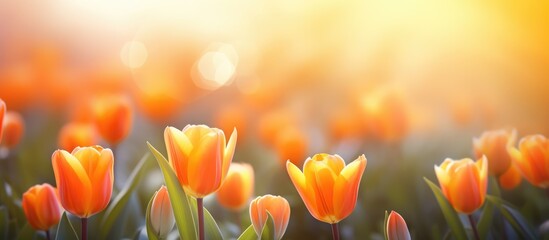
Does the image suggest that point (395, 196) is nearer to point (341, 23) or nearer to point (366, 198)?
point (366, 198)

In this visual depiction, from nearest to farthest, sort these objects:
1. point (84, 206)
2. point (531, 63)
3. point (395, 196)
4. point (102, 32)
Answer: point (84, 206) < point (395, 196) < point (531, 63) < point (102, 32)

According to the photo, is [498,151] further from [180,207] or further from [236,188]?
[180,207]

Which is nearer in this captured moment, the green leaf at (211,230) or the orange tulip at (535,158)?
the green leaf at (211,230)

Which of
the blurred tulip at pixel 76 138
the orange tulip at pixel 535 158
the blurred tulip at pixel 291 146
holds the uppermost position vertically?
the blurred tulip at pixel 76 138

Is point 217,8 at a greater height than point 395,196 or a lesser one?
greater

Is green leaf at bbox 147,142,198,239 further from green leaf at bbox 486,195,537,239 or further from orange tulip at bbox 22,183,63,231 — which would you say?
green leaf at bbox 486,195,537,239

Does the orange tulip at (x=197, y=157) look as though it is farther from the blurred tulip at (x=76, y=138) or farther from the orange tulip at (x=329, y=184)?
the blurred tulip at (x=76, y=138)

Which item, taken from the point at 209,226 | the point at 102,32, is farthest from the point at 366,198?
the point at 102,32

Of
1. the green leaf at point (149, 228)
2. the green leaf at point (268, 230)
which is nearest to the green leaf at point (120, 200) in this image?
the green leaf at point (149, 228)
